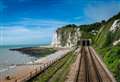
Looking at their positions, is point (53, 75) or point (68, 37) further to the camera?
point (68, 37)

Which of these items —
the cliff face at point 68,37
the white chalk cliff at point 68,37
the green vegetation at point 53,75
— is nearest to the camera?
the green vegetation at point 53,75

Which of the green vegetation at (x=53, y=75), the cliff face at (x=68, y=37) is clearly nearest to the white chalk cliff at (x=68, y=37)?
the cliff face at (x=68, y=37)

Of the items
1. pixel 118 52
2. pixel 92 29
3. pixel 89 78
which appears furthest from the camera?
pixel 92 29

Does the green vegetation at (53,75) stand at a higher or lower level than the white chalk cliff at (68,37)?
lower

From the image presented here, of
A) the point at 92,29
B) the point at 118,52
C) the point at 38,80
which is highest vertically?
the point at 92,29

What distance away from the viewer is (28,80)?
37.1 m

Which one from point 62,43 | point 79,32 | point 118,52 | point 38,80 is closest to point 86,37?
point 79,32

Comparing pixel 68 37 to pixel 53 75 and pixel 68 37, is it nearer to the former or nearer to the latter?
pixel 68 37

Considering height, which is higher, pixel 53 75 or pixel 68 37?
pixel 68 37

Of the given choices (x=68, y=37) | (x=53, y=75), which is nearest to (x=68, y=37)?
(x=68, y=37)

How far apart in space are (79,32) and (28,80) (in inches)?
5482

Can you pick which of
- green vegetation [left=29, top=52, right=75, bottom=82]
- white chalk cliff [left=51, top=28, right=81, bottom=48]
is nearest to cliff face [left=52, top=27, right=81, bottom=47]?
white chalk cliff [left=51, top=28, right=81, bottom=48]

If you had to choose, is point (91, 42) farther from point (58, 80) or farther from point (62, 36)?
point (58, 80)

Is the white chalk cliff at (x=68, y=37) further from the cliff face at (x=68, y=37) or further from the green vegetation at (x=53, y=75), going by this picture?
the green vegetation at (x=53, y=75)
